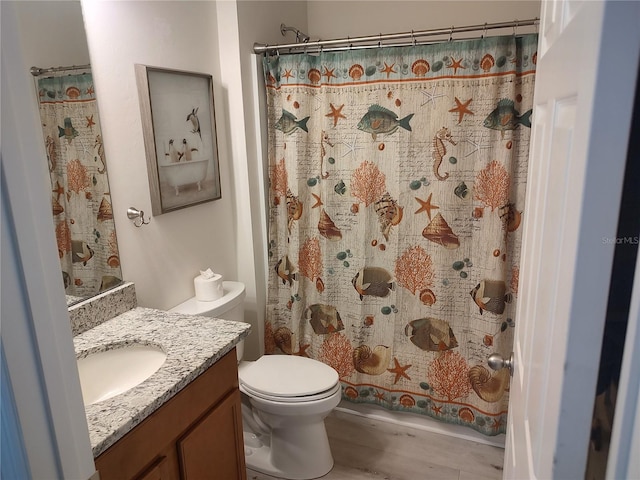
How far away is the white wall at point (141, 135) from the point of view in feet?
5.45

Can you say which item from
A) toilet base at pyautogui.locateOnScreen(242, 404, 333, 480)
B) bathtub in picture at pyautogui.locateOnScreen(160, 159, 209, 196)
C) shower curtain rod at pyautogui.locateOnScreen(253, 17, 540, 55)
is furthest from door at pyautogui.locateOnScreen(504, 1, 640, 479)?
bathtub in picture at pyautogui.locateOnScreen(160, 159, 209, 196)

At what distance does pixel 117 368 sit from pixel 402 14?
225 cm

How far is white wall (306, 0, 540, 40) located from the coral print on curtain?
1.77ft

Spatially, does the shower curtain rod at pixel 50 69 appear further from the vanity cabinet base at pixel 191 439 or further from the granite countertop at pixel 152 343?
the vanity cabinet base at pixel 191 439

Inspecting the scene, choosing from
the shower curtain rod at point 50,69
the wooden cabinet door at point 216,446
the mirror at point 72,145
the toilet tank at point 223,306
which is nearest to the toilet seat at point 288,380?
the toilet tank at point 223,306

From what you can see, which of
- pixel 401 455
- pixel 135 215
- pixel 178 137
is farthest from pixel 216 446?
pixel 178 137

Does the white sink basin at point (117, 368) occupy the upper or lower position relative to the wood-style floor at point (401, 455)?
upper

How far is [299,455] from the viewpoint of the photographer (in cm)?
208

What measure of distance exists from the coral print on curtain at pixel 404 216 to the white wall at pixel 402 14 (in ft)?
1.77

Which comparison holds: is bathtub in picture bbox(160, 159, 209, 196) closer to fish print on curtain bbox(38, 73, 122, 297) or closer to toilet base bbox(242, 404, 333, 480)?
fish print on curtain bbox(38, 73, 122, 297)

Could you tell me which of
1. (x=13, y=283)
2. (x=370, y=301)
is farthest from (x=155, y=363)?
(x=370, y=301)

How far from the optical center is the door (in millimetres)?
432

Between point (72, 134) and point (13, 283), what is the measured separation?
43.4 inches

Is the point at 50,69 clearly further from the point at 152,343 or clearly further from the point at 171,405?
the point at 171,405
